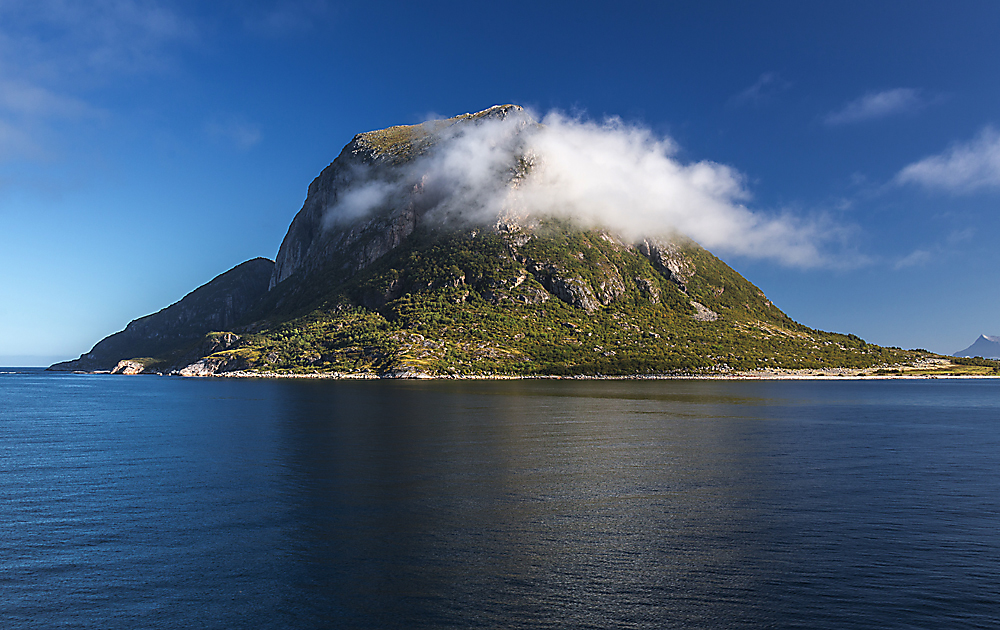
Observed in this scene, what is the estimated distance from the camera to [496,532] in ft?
92.9

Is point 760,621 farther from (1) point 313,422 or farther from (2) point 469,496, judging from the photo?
(1) point 313,422

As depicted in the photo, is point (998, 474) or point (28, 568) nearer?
point (28, 568)

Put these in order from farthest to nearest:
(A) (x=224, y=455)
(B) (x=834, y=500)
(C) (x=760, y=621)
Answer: (A) (x=224, y=455) < (B) (x=834, y=500) < (C) (x=760, y=621)

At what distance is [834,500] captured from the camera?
116 feet

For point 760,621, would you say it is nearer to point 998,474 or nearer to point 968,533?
point 968,533

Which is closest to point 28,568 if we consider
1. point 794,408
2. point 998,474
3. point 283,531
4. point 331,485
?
point 283,531

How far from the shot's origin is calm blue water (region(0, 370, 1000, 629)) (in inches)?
794

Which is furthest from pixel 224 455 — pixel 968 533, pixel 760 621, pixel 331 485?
pixel 968 533

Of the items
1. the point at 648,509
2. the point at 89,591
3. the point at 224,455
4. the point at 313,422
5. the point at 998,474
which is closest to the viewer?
the point at 89,591

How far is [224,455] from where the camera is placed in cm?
5053

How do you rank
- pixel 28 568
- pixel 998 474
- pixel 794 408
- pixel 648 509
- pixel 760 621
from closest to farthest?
pixel 760 621 < pixel 28 568 < pixel 648 509 < pixel 998 474 < pixel 794 408

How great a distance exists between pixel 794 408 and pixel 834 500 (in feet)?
243

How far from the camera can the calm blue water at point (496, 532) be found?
794 inches

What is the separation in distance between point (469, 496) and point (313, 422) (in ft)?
152
